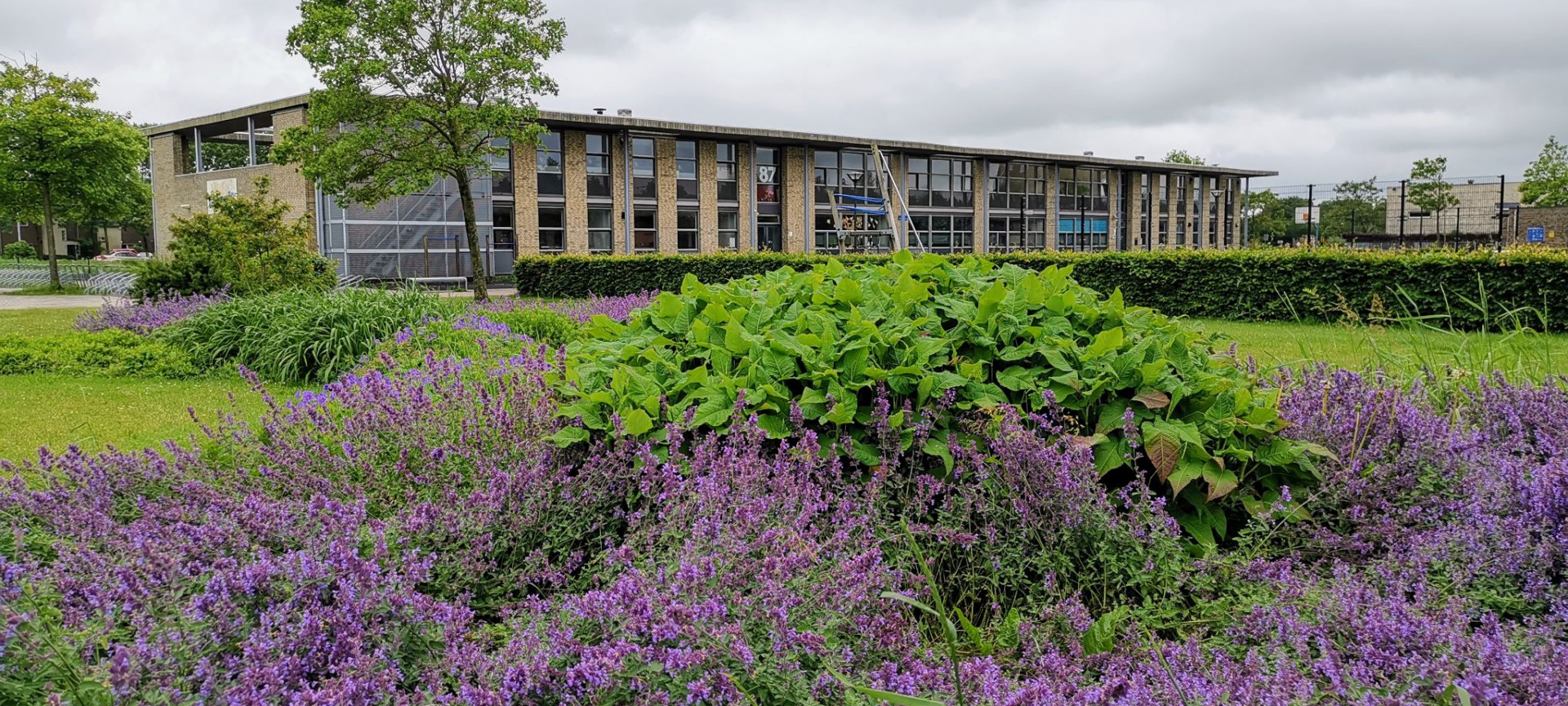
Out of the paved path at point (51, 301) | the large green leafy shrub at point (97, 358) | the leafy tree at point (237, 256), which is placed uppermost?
the leafy tree at point (237, 256)

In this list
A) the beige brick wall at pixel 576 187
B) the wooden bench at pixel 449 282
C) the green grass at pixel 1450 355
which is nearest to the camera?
the green grass at pixel 1450 355

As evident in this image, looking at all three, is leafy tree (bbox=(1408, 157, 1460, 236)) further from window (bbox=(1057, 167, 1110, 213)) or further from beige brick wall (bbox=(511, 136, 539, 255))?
beige brick wall (bbox=(511, 136, 539, 255))

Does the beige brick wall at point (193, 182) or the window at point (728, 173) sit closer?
the beige brick wall at point (193, 182)

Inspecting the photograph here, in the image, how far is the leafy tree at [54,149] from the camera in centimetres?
2825

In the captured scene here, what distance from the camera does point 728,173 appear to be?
3519cm

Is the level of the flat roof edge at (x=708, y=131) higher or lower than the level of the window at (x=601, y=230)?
higher

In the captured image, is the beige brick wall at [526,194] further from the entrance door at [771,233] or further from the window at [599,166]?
the entrance door at [771,233]

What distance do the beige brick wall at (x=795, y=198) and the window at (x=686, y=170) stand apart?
3.79 metres

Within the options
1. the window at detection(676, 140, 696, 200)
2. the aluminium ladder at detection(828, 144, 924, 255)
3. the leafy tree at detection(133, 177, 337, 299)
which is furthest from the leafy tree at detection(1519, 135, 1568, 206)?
the leafy tree at detection(133, 177, 337, 299)

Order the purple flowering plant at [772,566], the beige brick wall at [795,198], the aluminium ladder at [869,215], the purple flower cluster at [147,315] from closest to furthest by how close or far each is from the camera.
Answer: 1. the purple flowering plant at [772,566]
2. the purple flower cluster at [147,315]
3. the beige brick wall at [795,198]
4. the aluminium ladder at [869,215]

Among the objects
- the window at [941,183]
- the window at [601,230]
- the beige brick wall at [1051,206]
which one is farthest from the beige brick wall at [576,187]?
the beige brick wall at [1051,206]

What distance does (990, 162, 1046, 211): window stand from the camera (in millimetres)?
44406

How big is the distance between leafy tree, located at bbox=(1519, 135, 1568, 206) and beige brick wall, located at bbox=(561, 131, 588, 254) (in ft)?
130

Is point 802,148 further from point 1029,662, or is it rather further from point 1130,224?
point 1029,662
